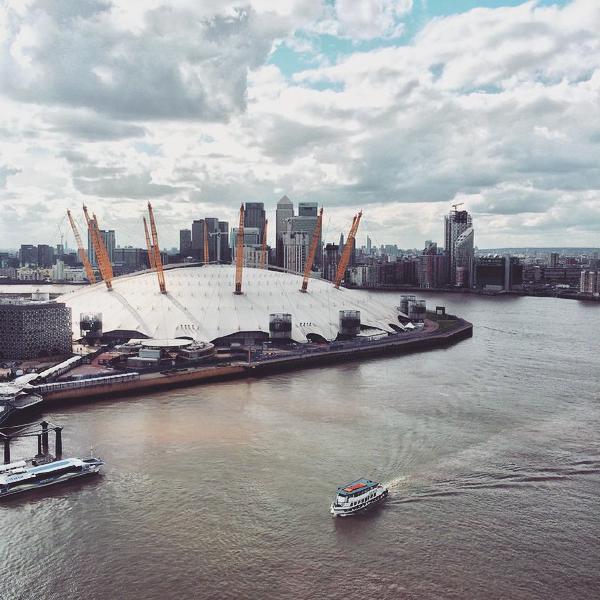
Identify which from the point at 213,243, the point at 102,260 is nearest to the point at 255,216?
the point at 213,243

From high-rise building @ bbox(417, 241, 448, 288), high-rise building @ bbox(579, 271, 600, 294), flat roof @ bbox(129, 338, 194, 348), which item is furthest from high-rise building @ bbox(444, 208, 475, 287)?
flat roof @ bbox(129, 338, 194, 348)

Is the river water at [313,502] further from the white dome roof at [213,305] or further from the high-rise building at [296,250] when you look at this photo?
the high-rise building at [296,250]

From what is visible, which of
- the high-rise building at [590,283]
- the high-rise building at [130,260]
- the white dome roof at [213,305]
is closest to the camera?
the white dome roof at [213,305]

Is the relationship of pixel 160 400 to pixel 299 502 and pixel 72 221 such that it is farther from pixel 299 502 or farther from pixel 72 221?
pixel 72 221

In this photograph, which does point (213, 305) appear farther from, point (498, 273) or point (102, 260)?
point (498, 273)

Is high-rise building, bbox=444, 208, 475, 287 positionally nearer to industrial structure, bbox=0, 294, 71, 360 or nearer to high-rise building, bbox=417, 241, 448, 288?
high-rise building, bbox=417, 241, 448, 288

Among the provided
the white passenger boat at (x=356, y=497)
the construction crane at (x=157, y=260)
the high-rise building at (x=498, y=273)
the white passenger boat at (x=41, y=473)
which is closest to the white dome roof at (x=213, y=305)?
the construction crane at (x=157, y=260)
